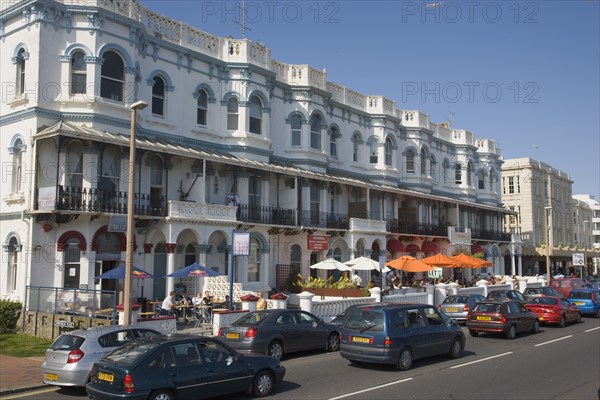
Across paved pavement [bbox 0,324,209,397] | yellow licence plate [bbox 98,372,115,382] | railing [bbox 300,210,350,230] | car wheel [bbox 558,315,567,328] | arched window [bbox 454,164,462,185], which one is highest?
arched window [bbox 454,164,462,185]

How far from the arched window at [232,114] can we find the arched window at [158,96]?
3.97m

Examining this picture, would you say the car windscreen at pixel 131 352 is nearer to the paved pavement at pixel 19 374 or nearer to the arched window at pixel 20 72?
the paved pavement at pixel 19 374

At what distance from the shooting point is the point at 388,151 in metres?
42.7

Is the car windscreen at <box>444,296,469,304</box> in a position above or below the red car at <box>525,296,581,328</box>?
above

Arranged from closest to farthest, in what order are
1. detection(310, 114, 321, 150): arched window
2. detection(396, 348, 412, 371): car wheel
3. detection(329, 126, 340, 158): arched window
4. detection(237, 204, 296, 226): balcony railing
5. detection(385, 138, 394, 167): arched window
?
detection(396, 348, 412, 371): car wheel, detection(237, 204, 296, 226): balcony railing, detection(310, 114, 321, 150): arched window, detection(329, 126, 340, 158): arched window, detection(385, 138, 394, 167): arched window

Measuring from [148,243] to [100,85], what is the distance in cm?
702

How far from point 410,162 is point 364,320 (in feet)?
105

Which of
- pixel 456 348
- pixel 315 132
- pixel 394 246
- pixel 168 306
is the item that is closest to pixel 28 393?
pixel 168 306

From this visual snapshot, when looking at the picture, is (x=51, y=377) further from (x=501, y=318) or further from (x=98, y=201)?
(x=501, y=318)

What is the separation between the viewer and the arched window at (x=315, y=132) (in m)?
36.2

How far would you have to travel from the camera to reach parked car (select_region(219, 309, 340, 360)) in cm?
1557

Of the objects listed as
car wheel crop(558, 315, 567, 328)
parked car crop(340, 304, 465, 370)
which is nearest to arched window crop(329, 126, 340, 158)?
car wheel crop(558, 315, 567, 328)

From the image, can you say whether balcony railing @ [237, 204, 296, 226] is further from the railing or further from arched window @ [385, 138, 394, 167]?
arched window @ [385, 138, 394, 167]

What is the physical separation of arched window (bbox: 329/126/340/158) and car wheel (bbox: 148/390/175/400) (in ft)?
94.3
